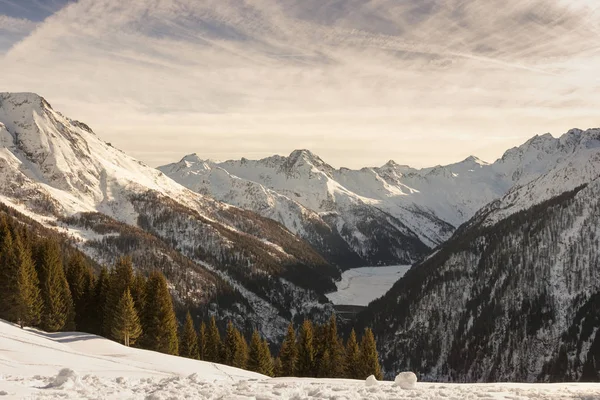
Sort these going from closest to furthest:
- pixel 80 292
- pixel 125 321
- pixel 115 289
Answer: pixel 125 321
pixel 115 289
pixel 80 292

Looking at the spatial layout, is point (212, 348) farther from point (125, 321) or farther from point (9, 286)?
point (9, 286)

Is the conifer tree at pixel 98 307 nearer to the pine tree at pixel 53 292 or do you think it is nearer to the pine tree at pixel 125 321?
the pine tree at pixel 53 292

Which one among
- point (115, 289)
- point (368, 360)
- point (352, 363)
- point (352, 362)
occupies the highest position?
point (115, 289)

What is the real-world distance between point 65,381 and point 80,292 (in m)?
45.9

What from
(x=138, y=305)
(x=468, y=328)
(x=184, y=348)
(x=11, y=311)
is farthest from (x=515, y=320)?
(x=11, y=311)

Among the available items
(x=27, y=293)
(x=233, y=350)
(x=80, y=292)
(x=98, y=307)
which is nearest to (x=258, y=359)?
(x=233, y=350)

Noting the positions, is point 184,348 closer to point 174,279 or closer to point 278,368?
point 278,368

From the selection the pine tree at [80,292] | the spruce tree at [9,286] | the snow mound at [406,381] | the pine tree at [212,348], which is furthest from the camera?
the pine tree at [212,348]

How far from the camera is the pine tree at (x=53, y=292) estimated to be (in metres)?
56.4

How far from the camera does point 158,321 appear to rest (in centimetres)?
6162

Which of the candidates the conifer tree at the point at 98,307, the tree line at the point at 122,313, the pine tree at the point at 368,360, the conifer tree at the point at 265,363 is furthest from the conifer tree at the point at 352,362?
the conifer tree at the point at 98,307

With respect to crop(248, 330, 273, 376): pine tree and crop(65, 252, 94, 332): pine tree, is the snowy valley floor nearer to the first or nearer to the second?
crop(65, 252, 94, 332): pine tree

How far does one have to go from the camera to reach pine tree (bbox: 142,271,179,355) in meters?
61.6

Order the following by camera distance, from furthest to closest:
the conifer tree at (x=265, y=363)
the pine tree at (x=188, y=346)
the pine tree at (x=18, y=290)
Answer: the pine tree at (x=188, y=346), the conifer tree at (x=265, y=363), the pine tree at (x=18, y=290)
